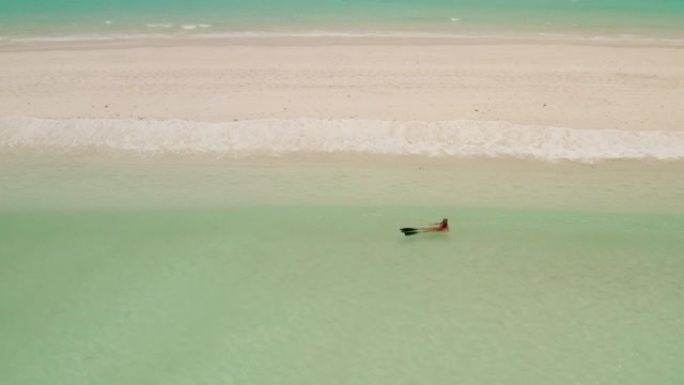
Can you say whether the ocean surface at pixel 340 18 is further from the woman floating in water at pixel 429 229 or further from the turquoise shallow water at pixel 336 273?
the woman floating in water at pixel 429 229

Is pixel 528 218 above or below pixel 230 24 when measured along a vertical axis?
below

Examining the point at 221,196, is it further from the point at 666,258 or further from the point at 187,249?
the point at 666,258

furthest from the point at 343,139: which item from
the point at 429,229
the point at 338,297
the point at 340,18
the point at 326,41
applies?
the point at 340,18

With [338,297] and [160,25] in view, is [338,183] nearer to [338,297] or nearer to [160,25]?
[338,297]

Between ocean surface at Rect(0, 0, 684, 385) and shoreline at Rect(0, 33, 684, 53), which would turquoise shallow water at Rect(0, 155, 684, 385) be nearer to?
ocean surface at Rect(0, 0, 684, 385)

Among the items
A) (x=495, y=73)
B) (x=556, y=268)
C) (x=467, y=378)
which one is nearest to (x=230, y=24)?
(x=495, y=73)

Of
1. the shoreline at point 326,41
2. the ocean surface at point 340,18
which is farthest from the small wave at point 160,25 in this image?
the shoreline at point 326,41
